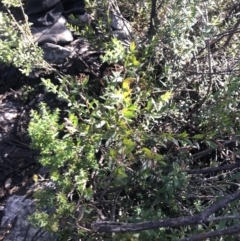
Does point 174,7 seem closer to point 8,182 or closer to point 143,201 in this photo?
point 143,201

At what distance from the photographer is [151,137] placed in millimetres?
2057

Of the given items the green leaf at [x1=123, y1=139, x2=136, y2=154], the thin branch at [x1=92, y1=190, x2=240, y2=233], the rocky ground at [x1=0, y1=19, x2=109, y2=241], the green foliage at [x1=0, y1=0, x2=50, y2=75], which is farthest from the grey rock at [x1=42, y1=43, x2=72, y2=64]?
the thin branch at [x1=92, y1=190, x2=240, y2=233]

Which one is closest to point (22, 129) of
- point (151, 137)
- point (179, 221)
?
point (151, 137)

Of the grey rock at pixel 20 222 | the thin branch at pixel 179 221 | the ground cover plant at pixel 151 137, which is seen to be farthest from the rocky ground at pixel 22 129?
the thin branch at pixel 179 221

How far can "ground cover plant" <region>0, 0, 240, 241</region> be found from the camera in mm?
1902

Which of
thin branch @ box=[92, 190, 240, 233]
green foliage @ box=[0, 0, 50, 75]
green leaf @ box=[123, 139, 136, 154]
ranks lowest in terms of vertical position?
thin branch @ box=[92, 190, 240, 233]

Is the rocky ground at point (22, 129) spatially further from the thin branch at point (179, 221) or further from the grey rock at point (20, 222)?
the thin branch at point (179, 221)

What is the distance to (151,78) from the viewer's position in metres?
2.47

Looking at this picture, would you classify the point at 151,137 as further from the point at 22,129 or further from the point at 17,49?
the point at 22,129

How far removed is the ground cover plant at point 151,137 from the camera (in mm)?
1902

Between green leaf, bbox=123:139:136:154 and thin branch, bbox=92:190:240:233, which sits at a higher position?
green leaf, bbox=123:139:136:154

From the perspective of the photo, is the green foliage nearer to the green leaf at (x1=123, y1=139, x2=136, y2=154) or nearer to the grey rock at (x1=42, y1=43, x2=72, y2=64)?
the grey rock at (x1=42, y1=43, x2=72, y2=64)

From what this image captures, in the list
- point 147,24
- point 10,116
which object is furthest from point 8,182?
point 147,24

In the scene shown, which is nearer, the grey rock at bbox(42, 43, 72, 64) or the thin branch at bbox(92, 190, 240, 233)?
the thin branch at bbox(92, 190, 240, 233)
